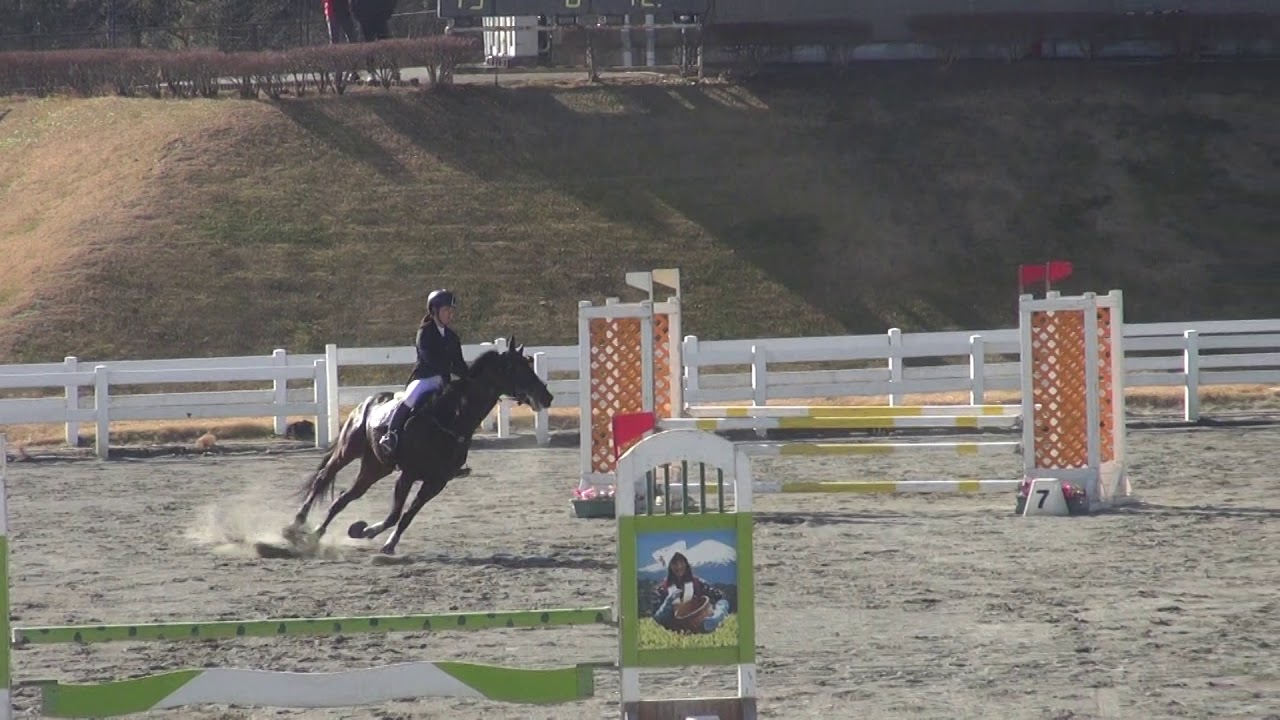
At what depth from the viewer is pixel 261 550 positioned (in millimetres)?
12719

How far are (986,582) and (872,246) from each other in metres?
→ 24.3

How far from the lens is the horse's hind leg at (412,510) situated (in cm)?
1248

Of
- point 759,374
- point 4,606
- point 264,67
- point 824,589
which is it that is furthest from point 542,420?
point 264,67

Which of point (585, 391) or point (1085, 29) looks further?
point (1085, 29)

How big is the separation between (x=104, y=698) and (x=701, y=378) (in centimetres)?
1753

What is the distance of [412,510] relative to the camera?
497 inches

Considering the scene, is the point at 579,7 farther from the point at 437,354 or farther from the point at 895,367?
the point at 437,354

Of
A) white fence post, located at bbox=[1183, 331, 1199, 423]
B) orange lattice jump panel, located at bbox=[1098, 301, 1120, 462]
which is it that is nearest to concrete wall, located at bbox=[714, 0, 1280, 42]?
white fence post, located at bbox=[1183, 331, 1199, 423]

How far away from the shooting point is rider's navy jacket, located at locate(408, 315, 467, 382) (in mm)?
12695

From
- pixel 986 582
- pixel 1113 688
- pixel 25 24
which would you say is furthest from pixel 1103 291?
pixel 25 24

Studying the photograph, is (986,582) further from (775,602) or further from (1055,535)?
(1055,535)

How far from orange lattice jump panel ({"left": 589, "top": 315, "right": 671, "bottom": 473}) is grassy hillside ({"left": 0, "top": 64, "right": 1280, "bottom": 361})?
16.0 metres

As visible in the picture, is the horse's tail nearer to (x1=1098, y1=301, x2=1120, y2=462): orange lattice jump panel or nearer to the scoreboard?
(x1=1098, y1=301, x2=1120, y2=462): orange lattice jump panel

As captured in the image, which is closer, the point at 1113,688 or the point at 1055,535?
the point at 1113,688
